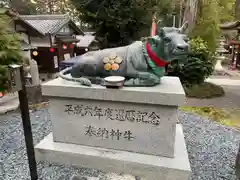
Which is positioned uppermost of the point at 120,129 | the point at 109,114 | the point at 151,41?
the point at 151,41

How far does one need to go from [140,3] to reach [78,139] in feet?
22.3

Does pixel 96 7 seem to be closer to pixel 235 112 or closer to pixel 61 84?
pixel 61 84

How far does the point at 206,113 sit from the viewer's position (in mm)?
6594

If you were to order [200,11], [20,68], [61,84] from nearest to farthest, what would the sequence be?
[20,68]
[61,84]
[200,11]

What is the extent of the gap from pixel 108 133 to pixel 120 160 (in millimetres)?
469

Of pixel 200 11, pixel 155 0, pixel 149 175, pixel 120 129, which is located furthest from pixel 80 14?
pixel 149 175

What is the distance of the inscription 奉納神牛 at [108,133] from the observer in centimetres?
325

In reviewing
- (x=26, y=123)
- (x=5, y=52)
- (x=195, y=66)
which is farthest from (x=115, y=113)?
(x=195, y=66)

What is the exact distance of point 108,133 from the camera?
3.33 m

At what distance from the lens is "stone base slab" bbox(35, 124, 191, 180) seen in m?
3.03

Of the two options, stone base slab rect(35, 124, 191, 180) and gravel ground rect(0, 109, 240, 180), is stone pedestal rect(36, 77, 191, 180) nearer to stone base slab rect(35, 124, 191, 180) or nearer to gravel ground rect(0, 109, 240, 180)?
stone base slab rect(35, 124, 191, 180)

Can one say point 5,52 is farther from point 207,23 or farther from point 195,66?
point 207,23

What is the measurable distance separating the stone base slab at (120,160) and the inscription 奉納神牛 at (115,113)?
59 centimetres

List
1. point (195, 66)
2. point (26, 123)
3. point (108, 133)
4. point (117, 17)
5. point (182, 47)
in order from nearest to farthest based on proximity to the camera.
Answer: point (182, 47)
point (26, 123)
point (108, 133)
point (117, 17)
point (195, 66)
